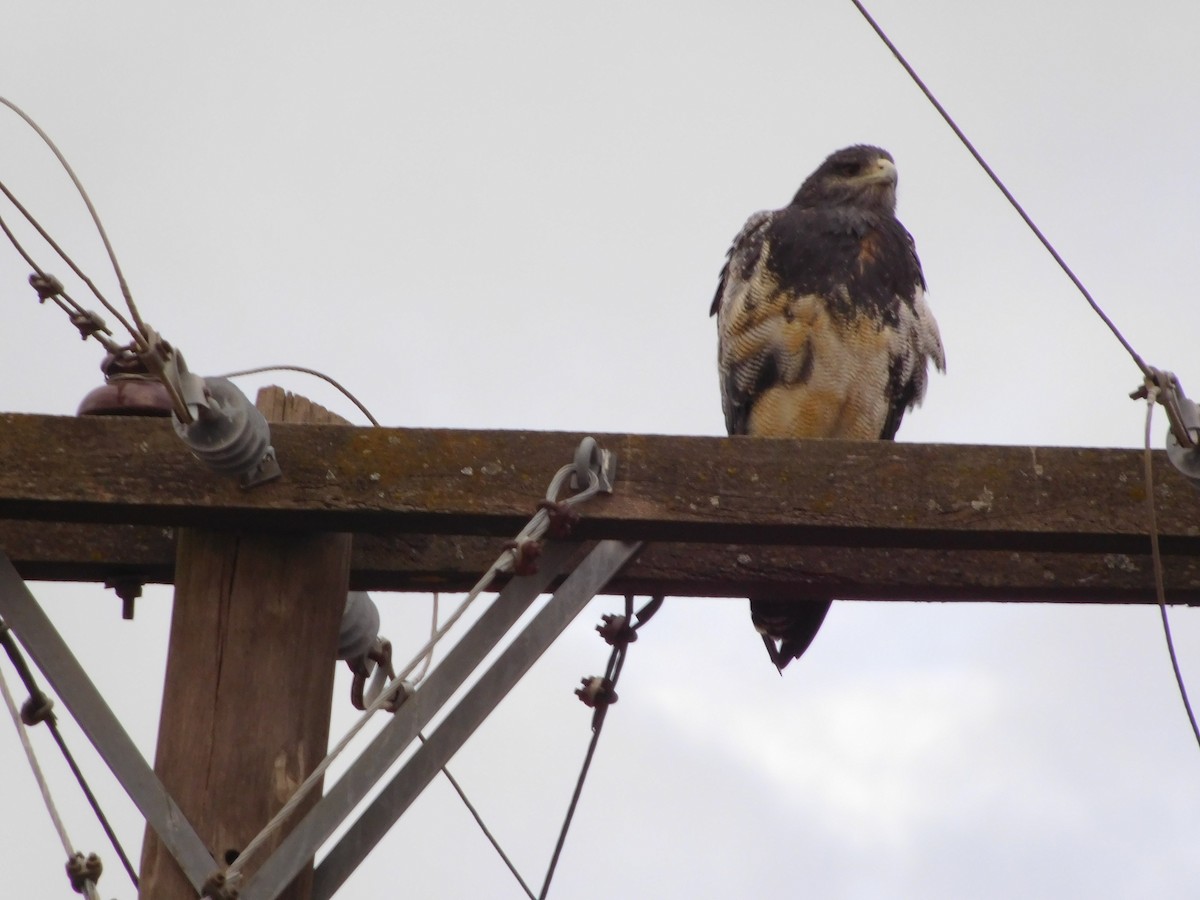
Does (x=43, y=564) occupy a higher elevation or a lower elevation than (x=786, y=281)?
lower

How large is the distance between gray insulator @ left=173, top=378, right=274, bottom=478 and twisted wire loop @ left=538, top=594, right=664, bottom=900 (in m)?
0.81

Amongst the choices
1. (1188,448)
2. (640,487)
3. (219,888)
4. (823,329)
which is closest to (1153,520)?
(1188,448)

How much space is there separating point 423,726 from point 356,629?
0.66 meters

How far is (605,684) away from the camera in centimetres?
304

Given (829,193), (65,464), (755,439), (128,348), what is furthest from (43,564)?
(829,193)

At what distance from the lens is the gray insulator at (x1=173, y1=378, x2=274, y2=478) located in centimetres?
257

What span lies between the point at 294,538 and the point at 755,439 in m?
0.81

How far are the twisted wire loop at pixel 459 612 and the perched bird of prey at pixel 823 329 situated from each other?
2.34 meters

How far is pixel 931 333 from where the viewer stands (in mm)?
5105

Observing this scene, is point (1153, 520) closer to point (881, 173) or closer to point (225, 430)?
point (225, 430)

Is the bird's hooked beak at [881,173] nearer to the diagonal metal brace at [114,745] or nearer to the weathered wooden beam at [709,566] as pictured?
the weathered wooden beam at [709,566]

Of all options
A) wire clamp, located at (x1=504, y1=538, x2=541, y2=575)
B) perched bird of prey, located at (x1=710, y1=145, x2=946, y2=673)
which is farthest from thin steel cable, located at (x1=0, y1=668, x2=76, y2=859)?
perched bird of prey, located at (x1=710, y1=145, x2=946, y2=673)

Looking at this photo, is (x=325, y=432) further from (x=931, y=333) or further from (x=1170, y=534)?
(x=931, y=333)

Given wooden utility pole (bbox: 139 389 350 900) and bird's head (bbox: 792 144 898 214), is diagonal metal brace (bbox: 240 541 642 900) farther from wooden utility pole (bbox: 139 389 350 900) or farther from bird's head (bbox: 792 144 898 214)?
bird's head (bbox: 792 144 898 214)
